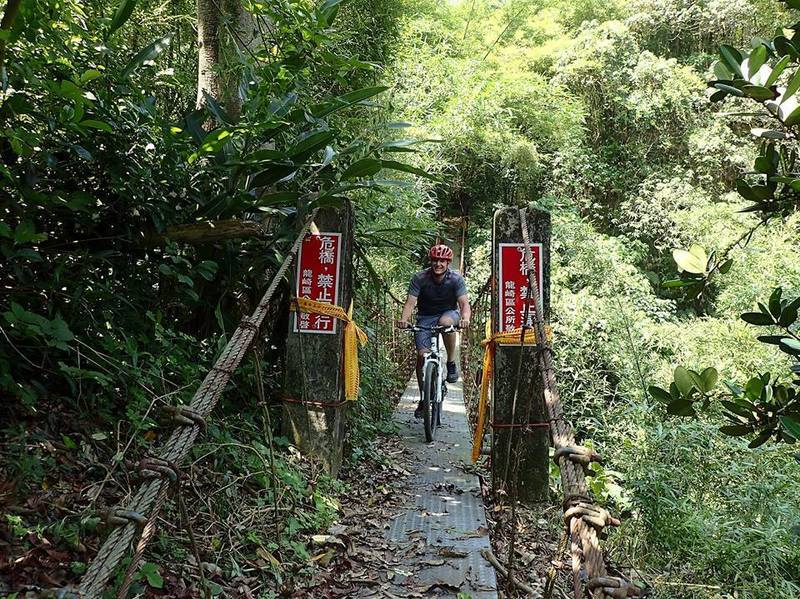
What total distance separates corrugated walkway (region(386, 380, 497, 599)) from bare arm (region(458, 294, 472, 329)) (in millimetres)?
816

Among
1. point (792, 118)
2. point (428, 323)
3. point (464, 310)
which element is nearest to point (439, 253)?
point (464, 310)

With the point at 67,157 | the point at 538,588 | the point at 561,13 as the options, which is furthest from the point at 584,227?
the point at 67,157

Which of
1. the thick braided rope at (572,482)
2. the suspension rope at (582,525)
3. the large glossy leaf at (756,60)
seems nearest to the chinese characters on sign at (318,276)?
the thick braided rope at (572,482)

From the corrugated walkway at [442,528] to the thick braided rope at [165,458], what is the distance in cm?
117

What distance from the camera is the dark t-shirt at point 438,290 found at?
14.0 ft

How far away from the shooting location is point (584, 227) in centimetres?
919

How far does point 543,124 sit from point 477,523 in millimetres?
9806

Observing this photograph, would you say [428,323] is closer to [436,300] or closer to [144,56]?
[436,300]

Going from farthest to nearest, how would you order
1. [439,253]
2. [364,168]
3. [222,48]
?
[439,253], [222,48], [364,168]

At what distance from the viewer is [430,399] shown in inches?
157

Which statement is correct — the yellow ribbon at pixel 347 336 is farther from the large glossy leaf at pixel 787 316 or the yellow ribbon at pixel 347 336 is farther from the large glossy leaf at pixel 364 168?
the large glossy leaf at pixel 787 316

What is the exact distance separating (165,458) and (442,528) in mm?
1854

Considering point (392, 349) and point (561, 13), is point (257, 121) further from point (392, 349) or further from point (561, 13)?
point (561, 13)

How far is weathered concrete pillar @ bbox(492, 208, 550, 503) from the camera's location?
302 cm
